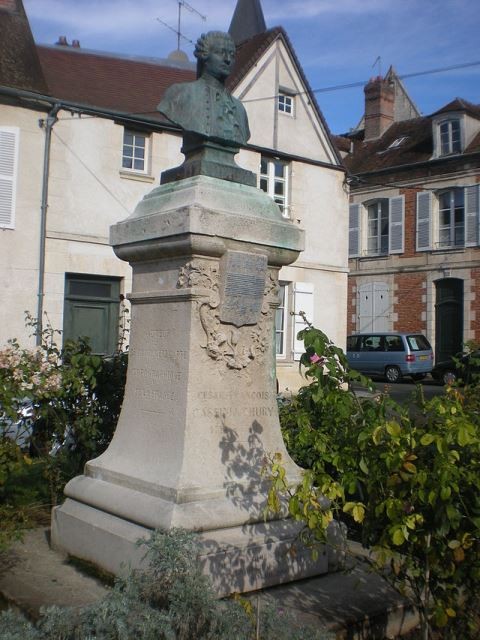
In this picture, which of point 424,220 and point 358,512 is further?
point 424,220

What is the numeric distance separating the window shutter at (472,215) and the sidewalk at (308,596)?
22.3 m

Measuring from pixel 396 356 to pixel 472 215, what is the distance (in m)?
5.55

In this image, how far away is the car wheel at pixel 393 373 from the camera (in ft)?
78.2

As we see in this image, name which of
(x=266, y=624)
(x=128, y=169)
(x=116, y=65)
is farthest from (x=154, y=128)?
(x=266, y=624)

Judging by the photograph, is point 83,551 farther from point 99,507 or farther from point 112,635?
point 112,635

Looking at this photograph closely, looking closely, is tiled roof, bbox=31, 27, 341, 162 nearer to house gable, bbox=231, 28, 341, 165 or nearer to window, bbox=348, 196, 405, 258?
house gable, bbox=231, 28, 341, 165

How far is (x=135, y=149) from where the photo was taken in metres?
16.2

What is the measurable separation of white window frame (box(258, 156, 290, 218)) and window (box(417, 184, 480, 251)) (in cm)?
896

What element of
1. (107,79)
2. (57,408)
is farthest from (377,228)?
(57,408)

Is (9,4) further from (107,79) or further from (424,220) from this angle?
(424,220)

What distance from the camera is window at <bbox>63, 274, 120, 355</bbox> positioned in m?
15.2

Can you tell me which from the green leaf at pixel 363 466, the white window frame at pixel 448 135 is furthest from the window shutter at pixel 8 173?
the white window frame at pixel 448 135

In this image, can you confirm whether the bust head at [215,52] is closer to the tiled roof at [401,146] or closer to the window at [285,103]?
A: the window at [285,103]

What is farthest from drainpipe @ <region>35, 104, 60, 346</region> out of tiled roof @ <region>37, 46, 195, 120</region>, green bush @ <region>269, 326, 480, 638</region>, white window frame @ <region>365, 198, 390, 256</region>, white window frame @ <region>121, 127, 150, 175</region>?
white window frame @ <region>365, 198, 390, 256</region>
